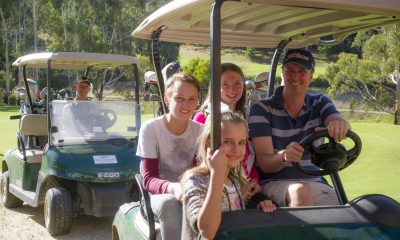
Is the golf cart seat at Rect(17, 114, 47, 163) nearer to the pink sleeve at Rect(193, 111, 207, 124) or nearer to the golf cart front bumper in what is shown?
the golf cart front bumper

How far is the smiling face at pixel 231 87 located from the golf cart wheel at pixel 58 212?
9.25 feet

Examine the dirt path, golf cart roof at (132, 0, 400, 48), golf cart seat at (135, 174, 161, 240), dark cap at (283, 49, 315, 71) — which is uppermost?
golf cart roof at (132, 0, 400, 48)

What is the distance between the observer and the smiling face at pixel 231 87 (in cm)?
366

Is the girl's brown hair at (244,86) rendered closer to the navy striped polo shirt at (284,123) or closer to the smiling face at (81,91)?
the navy striped polo shirt at (284,123)

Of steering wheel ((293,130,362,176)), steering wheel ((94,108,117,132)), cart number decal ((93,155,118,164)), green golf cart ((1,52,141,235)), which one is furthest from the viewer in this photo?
steering wheel ((94,108,117,132))

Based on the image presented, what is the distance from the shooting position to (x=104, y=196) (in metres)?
5.81

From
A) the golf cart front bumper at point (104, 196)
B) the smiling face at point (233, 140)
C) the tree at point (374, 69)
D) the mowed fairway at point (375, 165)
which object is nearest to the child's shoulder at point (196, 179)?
the smiling face at point (233, 140)

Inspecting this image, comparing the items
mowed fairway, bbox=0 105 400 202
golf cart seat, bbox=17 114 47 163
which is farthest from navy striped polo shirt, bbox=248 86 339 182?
golf cart seat, bbox=17 114 47 163

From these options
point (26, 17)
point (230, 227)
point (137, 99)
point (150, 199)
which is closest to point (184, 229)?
point (230, 227)

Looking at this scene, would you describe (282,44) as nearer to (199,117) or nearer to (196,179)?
(199,117)

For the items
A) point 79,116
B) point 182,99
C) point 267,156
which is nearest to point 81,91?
point 79,116

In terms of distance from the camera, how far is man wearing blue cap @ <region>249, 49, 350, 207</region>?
10.2 ft

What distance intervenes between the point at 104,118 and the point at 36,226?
1435 millimetres

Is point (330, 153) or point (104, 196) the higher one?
point (330, 153)
